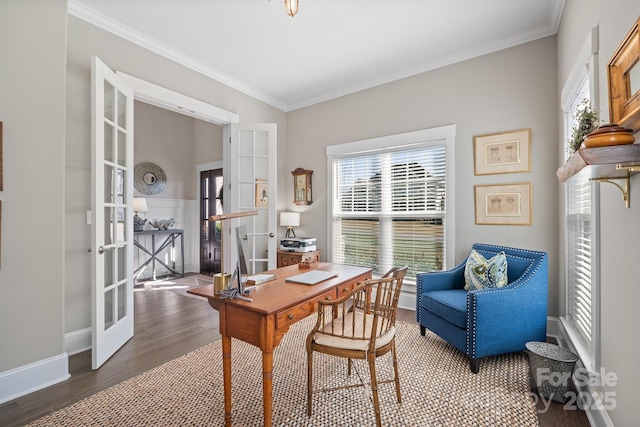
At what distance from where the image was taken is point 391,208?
3.95 meters

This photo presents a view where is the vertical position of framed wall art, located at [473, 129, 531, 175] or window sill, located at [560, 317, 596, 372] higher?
framed wall art, located at [473, 129, 531, 175]

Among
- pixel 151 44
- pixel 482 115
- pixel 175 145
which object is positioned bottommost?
pixel 482 115

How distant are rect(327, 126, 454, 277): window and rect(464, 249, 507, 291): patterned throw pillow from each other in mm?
636

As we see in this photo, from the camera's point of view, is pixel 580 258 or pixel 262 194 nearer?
pixel 580 258

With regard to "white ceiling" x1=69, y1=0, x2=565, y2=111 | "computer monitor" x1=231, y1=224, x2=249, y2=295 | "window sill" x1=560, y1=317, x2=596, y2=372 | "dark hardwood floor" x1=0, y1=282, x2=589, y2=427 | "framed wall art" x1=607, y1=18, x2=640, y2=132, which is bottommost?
"dark hardwood floor" x1=0, y1=282, x2=589, y2=427

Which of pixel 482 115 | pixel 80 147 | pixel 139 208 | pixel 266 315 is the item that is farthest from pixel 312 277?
pixel 139 208

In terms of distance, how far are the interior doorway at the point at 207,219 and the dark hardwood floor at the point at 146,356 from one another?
176 cm

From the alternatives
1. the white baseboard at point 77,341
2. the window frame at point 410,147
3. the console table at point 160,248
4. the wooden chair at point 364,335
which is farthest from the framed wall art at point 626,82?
the console table at point 160,248

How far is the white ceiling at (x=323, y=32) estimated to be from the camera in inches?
103

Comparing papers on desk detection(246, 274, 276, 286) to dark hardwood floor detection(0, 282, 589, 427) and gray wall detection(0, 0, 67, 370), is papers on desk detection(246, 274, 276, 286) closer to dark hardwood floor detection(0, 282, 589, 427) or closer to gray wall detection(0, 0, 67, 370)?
dark hardwood floor detection(0, 282, 589, 427)

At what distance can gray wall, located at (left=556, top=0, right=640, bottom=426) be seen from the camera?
1238 millimetres

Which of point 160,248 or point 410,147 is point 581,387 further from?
point 160,248

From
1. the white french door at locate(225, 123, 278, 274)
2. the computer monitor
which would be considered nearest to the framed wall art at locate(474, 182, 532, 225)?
the white french door at locate(225, 123, 278, 274)

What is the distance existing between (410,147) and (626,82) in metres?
2.45
